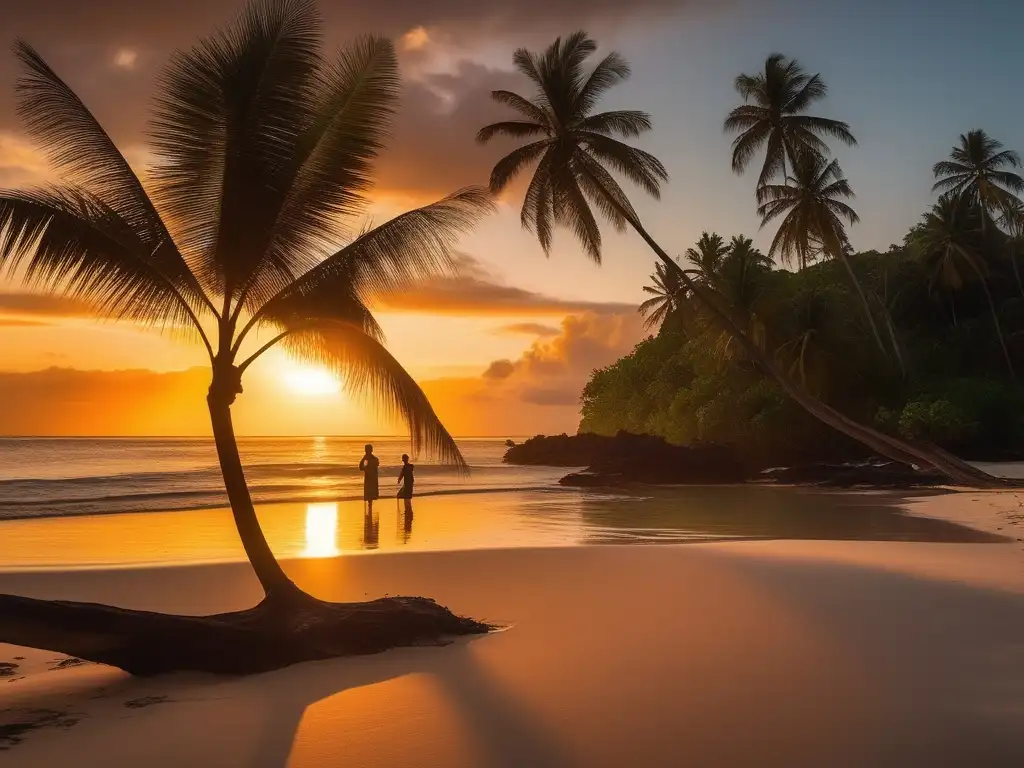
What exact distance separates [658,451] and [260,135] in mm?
34452

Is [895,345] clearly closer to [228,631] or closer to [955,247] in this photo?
[955,247]

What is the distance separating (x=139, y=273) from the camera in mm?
7793

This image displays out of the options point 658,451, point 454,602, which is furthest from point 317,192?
point 658,451

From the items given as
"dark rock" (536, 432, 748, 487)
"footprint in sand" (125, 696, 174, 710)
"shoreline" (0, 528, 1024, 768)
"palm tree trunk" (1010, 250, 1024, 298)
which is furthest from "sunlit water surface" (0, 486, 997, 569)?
"palm tree trunk" (1010, 250, 1024, 298)

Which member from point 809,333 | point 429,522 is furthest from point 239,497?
point 809,333

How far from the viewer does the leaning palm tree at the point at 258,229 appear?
7488 millimetres

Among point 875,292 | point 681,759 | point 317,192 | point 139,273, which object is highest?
point 875,292

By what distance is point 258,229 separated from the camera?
799cm

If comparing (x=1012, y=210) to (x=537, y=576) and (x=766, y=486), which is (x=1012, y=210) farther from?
(x=537, y=576)

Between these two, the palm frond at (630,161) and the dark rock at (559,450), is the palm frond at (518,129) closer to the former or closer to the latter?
the palm frond at (630,161)

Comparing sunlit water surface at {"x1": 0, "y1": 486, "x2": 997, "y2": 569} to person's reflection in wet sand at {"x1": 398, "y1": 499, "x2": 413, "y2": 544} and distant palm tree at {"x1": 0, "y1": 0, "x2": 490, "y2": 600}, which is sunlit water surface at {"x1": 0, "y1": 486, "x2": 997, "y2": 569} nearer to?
person's reflection in wet sand at {"x1": 398, "y1": 499, "x2": 413, "y2": 544}

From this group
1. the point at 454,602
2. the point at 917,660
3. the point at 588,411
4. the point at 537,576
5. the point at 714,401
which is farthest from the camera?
the point at 588,411

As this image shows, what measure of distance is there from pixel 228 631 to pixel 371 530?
11033 mm

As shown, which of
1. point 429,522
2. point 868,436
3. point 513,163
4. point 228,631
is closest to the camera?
point 228,631
